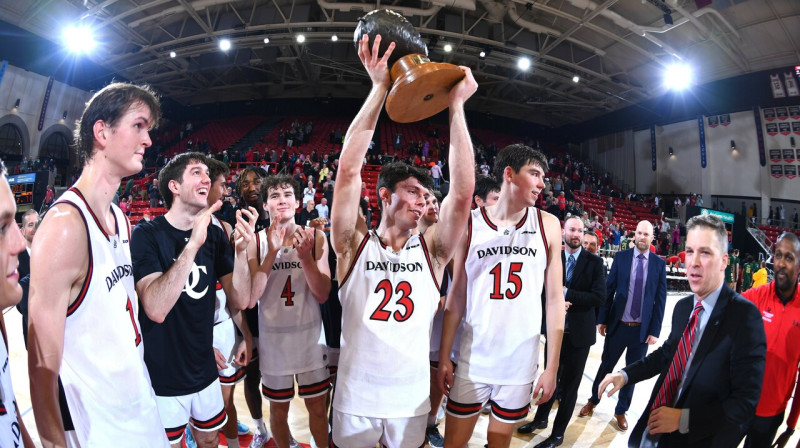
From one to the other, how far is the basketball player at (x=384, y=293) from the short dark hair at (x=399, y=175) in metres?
0.05

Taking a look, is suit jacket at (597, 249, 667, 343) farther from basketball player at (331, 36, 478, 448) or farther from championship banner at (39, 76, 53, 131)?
championship banner at (39, 76, 53, 131)

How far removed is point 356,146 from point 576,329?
2973mm

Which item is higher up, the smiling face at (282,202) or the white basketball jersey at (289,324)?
the smiling face at (282,202)

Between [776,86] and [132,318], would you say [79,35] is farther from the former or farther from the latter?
[776,86]

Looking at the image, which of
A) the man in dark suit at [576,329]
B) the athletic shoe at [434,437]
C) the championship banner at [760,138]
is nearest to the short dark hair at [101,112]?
the athletic shoe at [434,437]

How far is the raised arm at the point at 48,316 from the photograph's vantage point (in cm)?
140

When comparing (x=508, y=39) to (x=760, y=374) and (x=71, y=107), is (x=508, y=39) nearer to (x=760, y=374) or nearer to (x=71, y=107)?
(x=760, y=374)

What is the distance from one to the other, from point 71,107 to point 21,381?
22524 millimetres

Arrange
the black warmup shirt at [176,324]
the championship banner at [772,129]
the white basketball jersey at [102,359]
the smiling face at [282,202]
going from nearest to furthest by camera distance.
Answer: the white basketball jersey at [102,359] → the black warmup shirt at [176,324] → the smiling face at [282,202] → the championship banner at [772,129]

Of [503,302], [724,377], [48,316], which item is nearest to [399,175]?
[503,302]

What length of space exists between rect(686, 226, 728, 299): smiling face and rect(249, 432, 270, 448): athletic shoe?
337 centimetres

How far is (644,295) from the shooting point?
427cm

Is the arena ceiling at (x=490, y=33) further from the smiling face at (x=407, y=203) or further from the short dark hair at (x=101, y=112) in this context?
the short dark hair at (x=101, y=112)

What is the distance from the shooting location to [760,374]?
184cm
